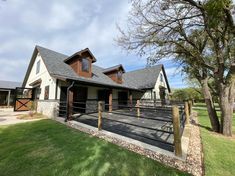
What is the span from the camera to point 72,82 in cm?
858

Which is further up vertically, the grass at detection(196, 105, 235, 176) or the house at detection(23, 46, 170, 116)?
the house at detection(23, 46, 170, 116)

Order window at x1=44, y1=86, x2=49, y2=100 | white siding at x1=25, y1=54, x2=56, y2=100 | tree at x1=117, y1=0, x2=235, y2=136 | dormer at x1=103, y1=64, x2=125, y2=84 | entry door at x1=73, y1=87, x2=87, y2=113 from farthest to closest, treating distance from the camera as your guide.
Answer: dormer at x1=103, y1=64, x2=125, y2=84 → entry door at x1=73, y1=87, x2=87, y2=113 → window at x1=44, y1=86, x2=49, y2=100 → white siding at x1=25, y1=54, x2=56, y2=100 → tree at x1=117, y1=0, x2=235, y2=136

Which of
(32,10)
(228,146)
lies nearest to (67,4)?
(32,10)

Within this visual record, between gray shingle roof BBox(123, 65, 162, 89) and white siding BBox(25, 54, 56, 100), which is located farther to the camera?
gray shingle roof BBox(123, 65, 162, 89)

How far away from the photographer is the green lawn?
296 cm

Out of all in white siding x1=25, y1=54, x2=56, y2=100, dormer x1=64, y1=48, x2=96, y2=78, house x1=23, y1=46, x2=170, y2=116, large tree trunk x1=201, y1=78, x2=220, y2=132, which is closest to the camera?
large tree trunk x1=201, y1=78, x2=220, y2=132

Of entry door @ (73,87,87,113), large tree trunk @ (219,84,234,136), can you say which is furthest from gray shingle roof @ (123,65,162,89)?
large tree trunk @ (219,84,234,136)

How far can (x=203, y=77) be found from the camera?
26.6ft

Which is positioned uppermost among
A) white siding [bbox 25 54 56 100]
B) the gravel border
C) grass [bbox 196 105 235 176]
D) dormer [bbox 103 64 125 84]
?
dormer [bbox 103 64 125 84]

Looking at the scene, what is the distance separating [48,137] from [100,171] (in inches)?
133

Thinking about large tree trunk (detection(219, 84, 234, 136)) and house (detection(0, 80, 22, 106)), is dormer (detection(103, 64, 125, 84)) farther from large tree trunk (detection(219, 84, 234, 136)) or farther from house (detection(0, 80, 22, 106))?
house (detection(0, 80, 22, 106))

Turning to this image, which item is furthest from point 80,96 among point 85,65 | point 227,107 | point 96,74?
point 227,107

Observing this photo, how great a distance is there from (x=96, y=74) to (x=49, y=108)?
703cm

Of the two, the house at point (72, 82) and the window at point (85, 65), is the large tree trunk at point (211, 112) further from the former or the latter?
the window at point (85, 65)
